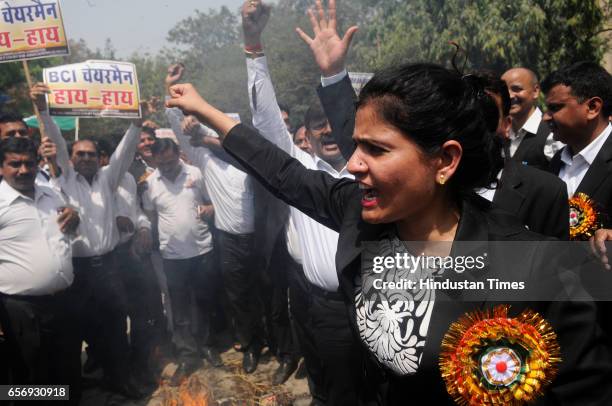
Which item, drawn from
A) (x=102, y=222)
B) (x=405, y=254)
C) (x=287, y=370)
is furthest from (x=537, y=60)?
(x=405, y=254)

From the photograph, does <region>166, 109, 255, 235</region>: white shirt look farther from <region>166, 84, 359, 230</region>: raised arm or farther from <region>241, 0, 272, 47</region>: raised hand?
<region>166, 84, 359, 230</region>: raised arm

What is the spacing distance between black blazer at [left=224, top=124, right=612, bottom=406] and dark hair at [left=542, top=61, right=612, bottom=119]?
1855 millimetres

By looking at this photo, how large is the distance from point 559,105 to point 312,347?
7.48 ft

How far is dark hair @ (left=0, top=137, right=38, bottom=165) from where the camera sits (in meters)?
3.52

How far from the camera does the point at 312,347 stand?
3566 mm

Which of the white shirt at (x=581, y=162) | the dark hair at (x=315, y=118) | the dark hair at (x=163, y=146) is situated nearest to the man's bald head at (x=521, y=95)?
the white shirt at (x=581, y=162)

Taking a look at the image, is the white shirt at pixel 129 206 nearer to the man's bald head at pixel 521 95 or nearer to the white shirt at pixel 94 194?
the white shirt at pixel 94 194

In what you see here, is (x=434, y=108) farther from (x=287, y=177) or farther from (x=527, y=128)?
(x=527, y=128)

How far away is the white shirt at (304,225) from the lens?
9.66 ft

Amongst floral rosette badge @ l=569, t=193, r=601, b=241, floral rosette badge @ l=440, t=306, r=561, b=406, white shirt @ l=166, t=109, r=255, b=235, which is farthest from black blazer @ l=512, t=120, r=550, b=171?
floral rosette badge @ l=440, t=306, r=561, b=406

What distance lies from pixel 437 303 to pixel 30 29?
3941mm

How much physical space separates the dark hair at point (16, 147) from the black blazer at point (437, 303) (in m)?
2.43

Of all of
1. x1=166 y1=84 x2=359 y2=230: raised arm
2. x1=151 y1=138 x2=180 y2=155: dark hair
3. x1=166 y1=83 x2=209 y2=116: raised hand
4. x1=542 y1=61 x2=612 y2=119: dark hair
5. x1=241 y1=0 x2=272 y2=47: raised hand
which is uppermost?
x1=241 y1=0 x2=272 y2=47: raised hand

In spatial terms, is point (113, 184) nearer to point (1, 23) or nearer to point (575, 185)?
point (1, 23)
